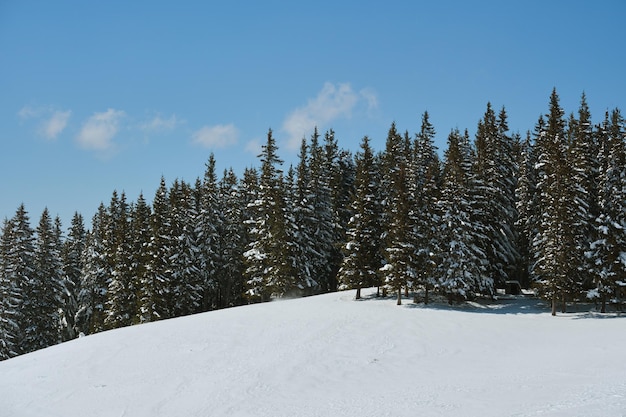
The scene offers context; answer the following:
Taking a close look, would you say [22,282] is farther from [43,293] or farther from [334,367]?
[334,367]

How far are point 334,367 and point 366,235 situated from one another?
1957 cm

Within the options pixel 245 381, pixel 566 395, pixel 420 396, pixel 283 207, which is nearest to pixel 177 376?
pixel 245 381

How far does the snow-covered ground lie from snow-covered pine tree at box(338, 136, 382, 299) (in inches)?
255

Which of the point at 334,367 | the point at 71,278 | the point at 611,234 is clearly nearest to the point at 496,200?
the point at 611,234

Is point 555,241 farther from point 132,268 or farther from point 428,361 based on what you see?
point 132,268

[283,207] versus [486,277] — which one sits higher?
[283,207]

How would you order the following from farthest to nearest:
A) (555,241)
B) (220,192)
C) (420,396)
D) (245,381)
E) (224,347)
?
(220,192)
(555,241)
(224,347)
(245,381)
(420,396)

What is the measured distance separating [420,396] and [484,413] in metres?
3.39

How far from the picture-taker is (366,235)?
42281mm

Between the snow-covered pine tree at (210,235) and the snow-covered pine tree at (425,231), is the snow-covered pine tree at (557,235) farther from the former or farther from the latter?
the snow-covered pine tree at (210,235)

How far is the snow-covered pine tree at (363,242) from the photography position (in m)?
41.8

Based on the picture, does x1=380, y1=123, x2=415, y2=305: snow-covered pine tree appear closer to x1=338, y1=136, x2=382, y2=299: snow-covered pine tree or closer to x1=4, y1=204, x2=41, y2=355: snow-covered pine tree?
x1=338, y1=136, x2=382, y2=299: snow-covered pine tree

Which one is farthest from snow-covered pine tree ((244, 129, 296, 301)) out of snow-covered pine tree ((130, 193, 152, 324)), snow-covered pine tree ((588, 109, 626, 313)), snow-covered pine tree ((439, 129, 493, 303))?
snow-covered pine tree ((588, 109, 626, 313))

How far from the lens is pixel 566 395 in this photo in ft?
55.4
